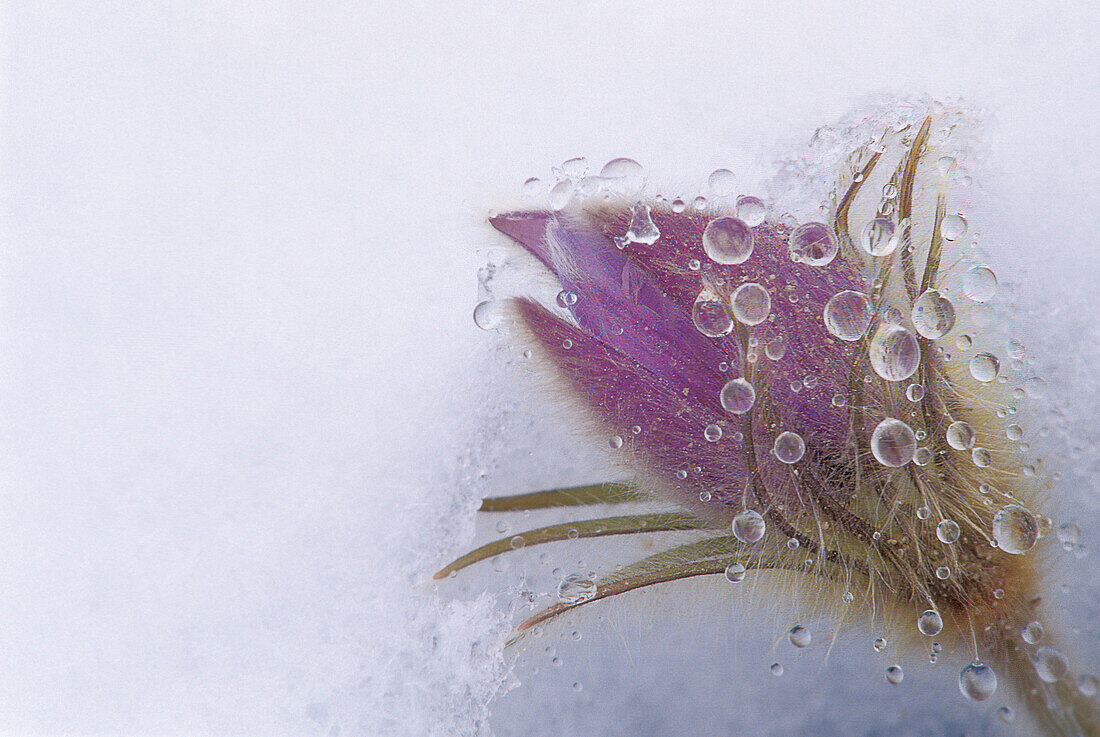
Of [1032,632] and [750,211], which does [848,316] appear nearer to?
[750,211]

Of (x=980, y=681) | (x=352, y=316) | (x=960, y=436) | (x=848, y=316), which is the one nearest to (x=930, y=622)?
(x=980, y=681)

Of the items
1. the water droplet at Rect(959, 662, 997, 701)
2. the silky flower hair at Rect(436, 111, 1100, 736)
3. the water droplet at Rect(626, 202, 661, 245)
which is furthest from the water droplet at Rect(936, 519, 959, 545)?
the water droplet at Rect(626, 202, 661, 245)

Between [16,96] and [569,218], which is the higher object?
[16,96]

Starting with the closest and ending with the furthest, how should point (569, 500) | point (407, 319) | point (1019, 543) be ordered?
1. point (1019, 543)
2. point (569, 500)
3. point (407, 319)

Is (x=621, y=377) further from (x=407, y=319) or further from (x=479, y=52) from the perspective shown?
(x=479, y=52)

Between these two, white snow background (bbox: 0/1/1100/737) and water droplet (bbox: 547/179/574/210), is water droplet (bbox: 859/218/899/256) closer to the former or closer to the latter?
white snow background (bbox: 0/1/1100/737)

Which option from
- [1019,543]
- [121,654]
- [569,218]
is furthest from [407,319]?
[1019,543]
